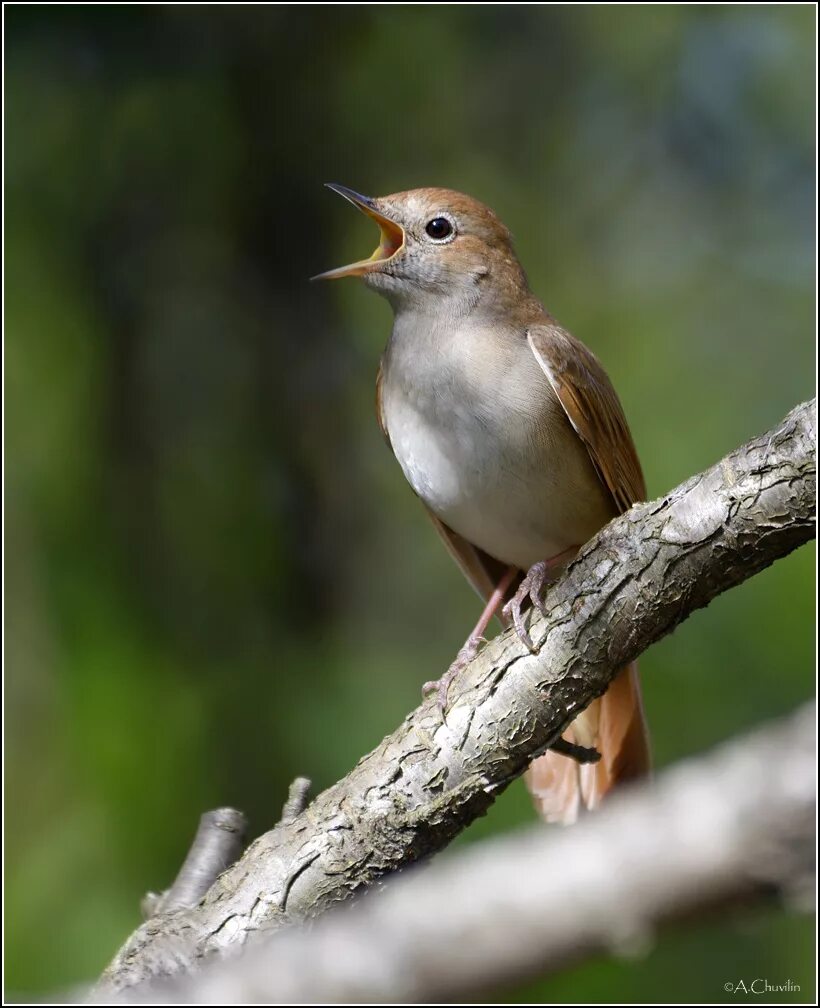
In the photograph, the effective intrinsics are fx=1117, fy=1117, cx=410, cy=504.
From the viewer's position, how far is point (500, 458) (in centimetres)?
349

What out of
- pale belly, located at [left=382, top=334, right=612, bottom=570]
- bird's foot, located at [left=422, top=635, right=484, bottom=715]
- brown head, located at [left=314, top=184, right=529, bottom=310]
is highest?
brown head, located at [left=314, top=184, right=529, bottom=310]

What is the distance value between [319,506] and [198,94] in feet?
7.07

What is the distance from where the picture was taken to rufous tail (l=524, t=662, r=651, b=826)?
12.2ft

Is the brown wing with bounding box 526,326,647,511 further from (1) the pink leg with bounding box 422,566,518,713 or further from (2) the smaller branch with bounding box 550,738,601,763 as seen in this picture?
(2) the smaller branch with bounding box 550,738,601,763

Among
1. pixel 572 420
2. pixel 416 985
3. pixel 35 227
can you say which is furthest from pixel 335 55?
pixel 416 985

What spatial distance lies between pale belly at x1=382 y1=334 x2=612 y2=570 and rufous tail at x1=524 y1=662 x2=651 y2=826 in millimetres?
563

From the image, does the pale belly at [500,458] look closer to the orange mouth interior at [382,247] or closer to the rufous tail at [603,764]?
the orange mouth interior at [382,247]

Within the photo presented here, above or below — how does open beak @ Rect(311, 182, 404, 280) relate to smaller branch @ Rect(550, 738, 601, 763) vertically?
above

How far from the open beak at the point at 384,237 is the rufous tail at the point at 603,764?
5.31ft

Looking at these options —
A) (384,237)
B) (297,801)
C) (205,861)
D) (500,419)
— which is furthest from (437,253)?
(205,861)

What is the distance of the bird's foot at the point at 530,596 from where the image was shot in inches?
109

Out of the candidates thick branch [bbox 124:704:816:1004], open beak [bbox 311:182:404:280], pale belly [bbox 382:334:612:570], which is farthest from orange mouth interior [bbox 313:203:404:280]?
thick branch [bbox 124:704:816:1004]

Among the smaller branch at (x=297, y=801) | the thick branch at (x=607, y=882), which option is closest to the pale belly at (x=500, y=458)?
the smaller branch at (x=297, y=801)

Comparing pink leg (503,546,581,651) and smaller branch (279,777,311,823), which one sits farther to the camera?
smaller branch (279,777,311,823)
